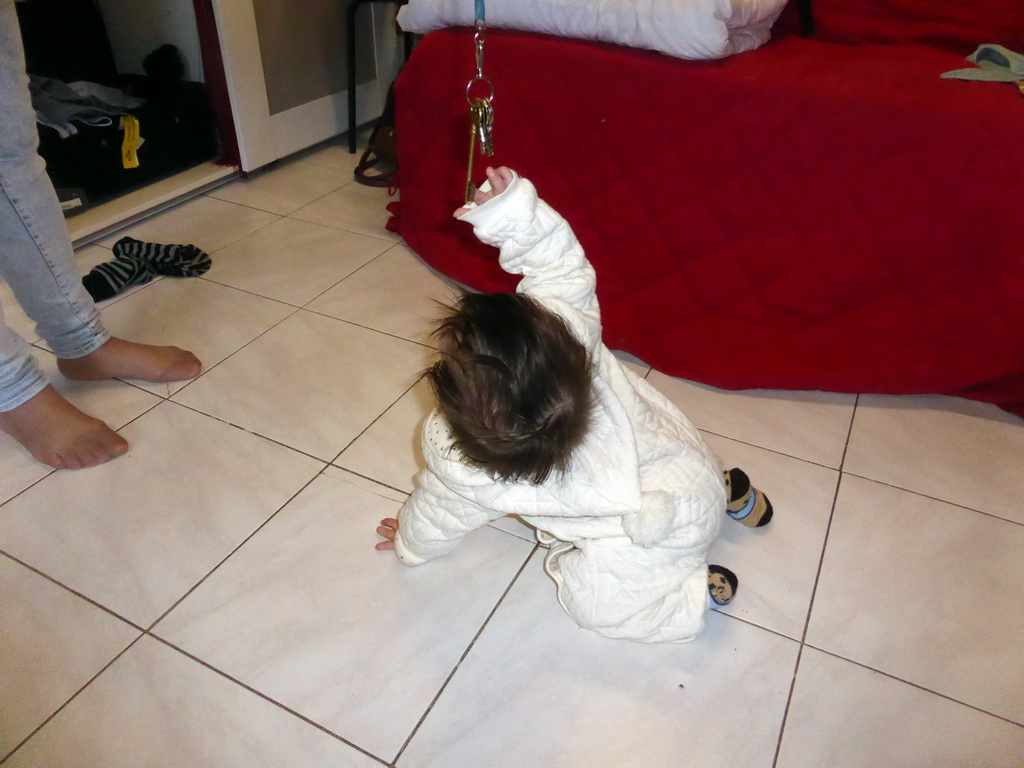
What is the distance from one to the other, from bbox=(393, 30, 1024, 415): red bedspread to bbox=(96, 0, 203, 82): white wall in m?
0.95

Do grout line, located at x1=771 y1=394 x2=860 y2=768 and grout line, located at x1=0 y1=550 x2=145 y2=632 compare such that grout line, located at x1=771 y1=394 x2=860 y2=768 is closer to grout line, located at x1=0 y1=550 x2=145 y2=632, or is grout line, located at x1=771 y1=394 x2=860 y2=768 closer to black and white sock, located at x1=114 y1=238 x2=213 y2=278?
grout line, located at x1=0 y1=550 x2=145 y2=632

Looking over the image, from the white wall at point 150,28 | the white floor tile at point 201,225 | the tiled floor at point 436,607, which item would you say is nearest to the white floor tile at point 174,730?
the tiled floor at point 436,607

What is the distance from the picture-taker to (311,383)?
1249 millimetres

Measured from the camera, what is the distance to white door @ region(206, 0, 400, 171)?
1.78m

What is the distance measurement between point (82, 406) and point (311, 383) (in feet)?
1.34

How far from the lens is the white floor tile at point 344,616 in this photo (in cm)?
80

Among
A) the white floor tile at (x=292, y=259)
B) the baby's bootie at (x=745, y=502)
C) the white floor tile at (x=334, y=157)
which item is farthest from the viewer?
the white floor tile at (x=334, y=157)

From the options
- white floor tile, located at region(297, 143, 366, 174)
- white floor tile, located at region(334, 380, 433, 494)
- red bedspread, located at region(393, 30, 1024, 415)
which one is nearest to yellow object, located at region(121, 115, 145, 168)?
white floor tile, located at region(297, 143, 366, 174)

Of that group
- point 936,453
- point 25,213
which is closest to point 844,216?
point 936,453

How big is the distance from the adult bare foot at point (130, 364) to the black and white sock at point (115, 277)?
29 cm

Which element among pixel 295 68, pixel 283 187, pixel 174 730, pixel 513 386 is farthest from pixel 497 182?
pixel 295 68

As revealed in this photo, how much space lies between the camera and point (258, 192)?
193cm

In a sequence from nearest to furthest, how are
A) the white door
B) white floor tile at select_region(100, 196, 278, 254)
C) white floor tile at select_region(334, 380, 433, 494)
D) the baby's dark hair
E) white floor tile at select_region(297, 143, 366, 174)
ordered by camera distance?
the baby's dark hair
white floor tile at select_region(334, 380, 433, 494)
white floor tile at select_region(100, 196, 278, 254)
the white door
white floor tile at select_region(297, 143, 366, 174)

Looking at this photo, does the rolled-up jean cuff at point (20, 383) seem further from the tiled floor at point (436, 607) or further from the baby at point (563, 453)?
the baby at point (563, 453)
